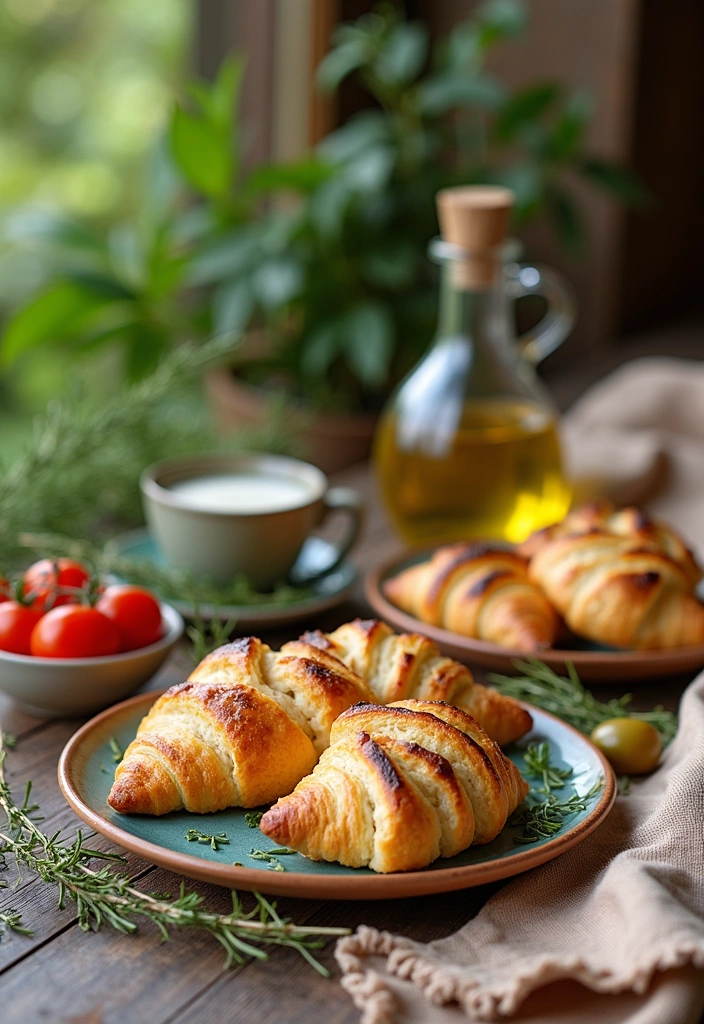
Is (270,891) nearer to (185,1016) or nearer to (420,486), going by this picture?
(185,1016)

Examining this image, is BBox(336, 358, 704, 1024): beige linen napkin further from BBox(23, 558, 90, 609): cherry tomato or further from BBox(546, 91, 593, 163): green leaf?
BBox(546, 91, 593, 163): green leaf

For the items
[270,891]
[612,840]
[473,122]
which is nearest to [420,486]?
[612,840]

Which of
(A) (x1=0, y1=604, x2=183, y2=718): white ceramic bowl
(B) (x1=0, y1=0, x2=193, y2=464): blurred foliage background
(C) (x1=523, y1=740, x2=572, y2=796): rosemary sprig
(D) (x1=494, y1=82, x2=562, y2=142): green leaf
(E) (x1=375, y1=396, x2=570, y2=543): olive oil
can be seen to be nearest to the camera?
(C) (x1=523, y1=740, x2=572, y2=796): rosemary sprig

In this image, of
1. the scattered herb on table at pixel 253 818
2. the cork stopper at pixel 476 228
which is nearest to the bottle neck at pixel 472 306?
the cork stopper at pixel 476 228

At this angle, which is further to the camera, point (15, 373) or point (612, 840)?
point (15, 373)

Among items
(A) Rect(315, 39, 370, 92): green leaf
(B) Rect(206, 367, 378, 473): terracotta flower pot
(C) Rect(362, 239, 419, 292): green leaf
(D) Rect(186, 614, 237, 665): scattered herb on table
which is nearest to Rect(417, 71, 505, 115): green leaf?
(A) Rect(315, 39, 370, 92): green leaf

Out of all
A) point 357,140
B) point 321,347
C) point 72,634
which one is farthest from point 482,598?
point 357,140

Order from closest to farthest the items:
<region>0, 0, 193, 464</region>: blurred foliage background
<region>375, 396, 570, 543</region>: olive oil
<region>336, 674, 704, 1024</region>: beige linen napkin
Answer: <region>336, 674, 704, 1024</region>: beige linen napkin → <region>375, 396, 570, 543</region>: olive oil → <region>0, 0, 193, 464</region>: blurred foliage background
